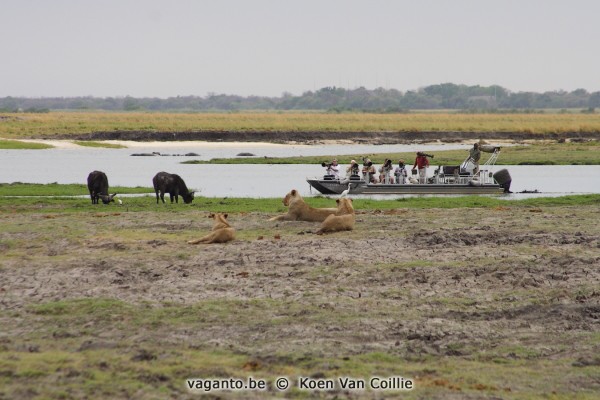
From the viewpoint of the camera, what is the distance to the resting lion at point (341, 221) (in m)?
16.4

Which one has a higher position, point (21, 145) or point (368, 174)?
point (368, 174)

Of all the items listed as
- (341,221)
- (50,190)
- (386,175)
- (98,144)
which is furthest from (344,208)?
(98,144)

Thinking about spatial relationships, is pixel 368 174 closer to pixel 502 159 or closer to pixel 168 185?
pixel 168 185

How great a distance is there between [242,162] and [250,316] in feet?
109

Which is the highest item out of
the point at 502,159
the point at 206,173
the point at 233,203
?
the point at 233,203

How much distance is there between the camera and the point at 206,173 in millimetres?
37062

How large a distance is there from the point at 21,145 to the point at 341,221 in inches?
1679

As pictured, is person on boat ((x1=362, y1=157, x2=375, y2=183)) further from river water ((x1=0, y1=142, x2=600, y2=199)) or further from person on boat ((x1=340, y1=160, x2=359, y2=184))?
river water ((x1=0, y1=142, x2=600, y2=199))

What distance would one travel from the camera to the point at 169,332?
31.2ft

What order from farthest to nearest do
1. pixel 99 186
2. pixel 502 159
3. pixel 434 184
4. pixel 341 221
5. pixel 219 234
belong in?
pixel 502 159
pixel 434 184
pixel 99 186
pixel 341 221
pixel 219 234

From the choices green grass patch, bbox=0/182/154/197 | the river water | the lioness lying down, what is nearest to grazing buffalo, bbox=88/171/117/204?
green grass patch, bbox=0/182/154/197

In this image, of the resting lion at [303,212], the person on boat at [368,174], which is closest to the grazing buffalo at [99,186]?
the resting lion at [303,212]

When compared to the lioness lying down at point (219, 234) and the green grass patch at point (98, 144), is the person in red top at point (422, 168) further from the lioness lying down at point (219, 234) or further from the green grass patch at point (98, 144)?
the green grass patch at point (98, 144)

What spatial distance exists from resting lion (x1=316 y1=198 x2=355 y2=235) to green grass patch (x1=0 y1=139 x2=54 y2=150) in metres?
41.0
